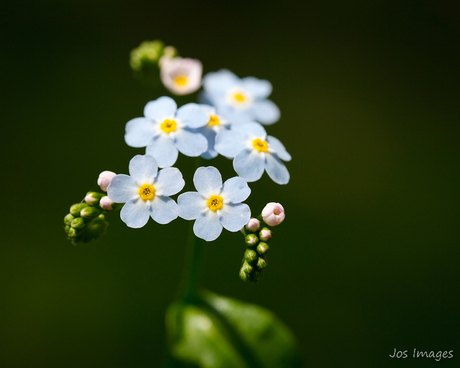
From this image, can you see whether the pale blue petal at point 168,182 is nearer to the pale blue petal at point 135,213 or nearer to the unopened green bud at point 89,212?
the pale blue petal at point 135,213

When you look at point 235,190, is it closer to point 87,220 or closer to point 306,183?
point 87,220

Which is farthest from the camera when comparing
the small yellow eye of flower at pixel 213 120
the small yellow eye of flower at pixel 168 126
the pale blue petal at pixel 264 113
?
the pale blue petal at pixel 264 113

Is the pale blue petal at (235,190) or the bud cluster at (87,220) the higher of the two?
the pale blue petal at (235,190)

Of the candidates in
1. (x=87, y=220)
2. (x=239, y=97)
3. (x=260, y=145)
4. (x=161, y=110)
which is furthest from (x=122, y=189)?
(x=239, y=97)

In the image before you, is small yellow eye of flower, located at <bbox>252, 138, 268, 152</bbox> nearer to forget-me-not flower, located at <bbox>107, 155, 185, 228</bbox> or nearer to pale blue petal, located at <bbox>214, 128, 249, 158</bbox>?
pale blue petal, located at <bbox>214, 128, 249, 158</bbox>

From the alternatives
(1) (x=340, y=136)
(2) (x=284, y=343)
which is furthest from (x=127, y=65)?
(2) (x=284, y=343)

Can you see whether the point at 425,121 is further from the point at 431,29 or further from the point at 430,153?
the point at 431,29

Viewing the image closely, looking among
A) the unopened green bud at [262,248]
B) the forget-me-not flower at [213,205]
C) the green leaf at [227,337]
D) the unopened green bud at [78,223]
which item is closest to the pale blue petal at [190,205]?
the forget-me-not flower at [213,205]
